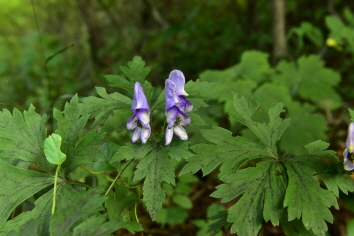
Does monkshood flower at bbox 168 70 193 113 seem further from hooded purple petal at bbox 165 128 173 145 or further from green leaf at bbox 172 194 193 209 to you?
green leaf at bbox 172 194 193 209

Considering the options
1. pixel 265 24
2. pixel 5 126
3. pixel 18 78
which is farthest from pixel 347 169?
pixel 18 78

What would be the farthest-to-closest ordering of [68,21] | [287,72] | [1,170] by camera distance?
[68,21] → [287,72] → [1,170]

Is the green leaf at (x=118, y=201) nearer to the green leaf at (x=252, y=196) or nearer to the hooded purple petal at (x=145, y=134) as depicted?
the hooded purple petal at (x=145, y=134)

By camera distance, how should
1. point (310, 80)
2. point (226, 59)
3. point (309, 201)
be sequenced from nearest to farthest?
point (309, 201), point (310, 80), point (226, 59)

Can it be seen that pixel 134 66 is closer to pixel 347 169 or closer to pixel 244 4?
pixel 347 169

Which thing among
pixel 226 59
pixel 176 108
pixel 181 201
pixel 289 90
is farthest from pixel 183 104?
pixel 226 59

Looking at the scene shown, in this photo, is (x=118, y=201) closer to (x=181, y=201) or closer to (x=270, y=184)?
(x=270, y=184)

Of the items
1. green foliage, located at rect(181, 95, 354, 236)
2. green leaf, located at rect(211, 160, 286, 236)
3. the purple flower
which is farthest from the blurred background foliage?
green leaf, located at rect(211, 160, 286, 236)
